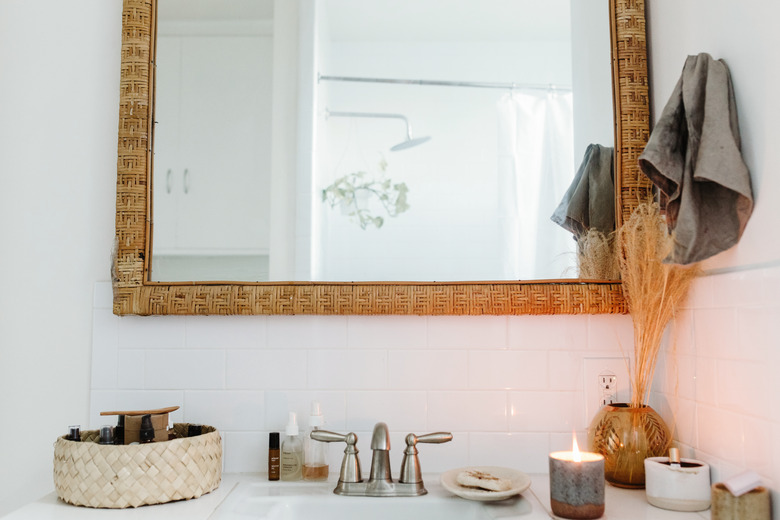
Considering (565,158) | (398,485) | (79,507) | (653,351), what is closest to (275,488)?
(398,485)

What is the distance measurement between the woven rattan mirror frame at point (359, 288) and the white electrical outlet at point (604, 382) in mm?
114

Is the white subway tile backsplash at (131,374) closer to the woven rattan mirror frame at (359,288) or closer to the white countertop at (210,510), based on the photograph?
the woven rattan mirror frame at (359,288)

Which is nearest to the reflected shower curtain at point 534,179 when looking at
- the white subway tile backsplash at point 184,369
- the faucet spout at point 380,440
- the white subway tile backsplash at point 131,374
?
the faucet spout at point 380,440

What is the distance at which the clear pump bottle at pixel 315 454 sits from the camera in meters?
1.31

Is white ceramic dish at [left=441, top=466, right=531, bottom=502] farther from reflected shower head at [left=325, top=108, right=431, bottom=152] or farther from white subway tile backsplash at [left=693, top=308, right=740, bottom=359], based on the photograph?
reflected shower head at [left=325, top=108, right=431, bottom=152]

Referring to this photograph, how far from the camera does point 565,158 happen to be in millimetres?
1412

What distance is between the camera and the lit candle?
1040 millimetres

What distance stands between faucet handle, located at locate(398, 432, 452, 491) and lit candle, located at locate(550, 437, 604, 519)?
0.23 m

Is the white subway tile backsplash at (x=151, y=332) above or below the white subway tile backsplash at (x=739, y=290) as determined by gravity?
below

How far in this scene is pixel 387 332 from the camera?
1403 millimetres

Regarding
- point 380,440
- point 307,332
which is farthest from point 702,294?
point 307,332

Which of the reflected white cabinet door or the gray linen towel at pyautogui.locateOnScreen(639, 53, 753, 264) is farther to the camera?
the reflected white cabinet door

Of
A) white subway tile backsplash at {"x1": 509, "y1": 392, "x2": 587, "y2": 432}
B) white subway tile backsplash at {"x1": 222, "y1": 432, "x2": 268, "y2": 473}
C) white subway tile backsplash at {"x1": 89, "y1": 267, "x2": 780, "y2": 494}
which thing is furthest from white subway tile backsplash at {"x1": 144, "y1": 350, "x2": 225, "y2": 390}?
white subway tile backsplash at {"x1": 509, "y1": 392, "x2": 587, "y2": 432}

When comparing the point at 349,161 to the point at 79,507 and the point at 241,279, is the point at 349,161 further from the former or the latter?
the point at 79,507
